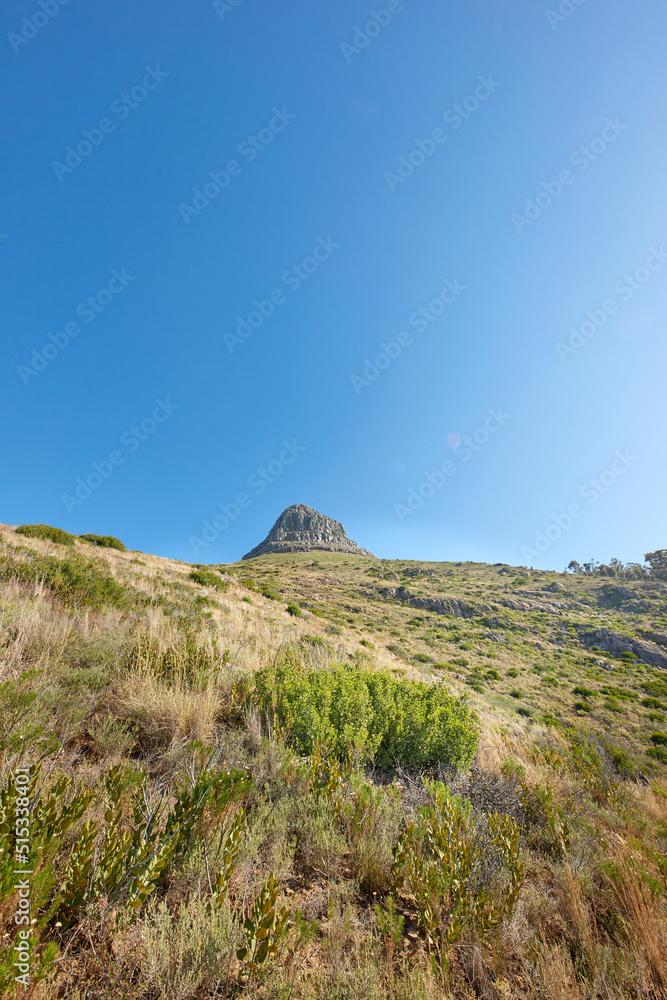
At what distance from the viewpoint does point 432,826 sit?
2803 millimetres

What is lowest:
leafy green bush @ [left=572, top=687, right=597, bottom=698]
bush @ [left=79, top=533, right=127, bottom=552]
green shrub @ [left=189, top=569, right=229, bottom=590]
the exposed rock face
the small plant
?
leafy green bush @ [left=572, top=687, right=597, bottom=698]

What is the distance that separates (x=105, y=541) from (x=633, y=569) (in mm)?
89653

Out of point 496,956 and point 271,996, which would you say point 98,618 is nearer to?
point 271,996

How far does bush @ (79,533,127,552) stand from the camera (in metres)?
20.9

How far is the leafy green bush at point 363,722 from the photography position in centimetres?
402

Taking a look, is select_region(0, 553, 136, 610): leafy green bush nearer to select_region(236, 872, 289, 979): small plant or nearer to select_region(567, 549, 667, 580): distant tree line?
select_region(236, 872, 289, 979): small plant

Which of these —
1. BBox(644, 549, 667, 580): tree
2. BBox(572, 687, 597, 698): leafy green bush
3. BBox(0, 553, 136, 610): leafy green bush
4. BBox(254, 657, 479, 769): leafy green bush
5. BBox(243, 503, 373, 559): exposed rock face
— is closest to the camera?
BBox(254, 657, 479, 769): leafy green bush

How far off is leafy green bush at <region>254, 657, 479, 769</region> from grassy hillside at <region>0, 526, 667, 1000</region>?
0.10 ft

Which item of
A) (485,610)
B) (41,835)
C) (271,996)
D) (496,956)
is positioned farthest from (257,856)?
(485,610)

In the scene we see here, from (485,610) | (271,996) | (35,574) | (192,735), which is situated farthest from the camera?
(485,610)

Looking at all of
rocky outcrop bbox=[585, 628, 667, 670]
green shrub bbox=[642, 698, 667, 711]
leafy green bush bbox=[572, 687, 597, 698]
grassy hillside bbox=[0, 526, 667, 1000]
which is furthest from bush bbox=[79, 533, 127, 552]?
rocky outcrop bbox=[585, 628, 667, 670]

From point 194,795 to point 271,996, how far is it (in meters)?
1.00

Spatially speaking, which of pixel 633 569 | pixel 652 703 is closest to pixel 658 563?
pixel 633 569

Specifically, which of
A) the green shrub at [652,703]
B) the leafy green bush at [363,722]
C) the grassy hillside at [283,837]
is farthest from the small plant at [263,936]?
the green shrub at [652,703]
